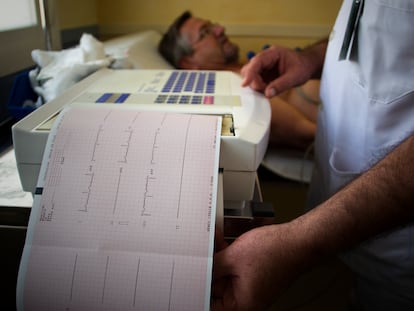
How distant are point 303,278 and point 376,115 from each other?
594mm

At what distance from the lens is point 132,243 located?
0.39 meters

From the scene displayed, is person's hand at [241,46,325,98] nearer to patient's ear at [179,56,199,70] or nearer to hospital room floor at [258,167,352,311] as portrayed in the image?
hospital room floor at [258,167,352,311]

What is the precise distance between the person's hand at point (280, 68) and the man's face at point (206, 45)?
805 millimetres

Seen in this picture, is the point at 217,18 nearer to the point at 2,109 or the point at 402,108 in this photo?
the point at 2,109

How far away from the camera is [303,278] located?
3.09 feet

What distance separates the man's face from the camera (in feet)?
5.16

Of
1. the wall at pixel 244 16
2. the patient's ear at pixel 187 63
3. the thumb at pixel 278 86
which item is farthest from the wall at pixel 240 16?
the thumb at pixel 278 86

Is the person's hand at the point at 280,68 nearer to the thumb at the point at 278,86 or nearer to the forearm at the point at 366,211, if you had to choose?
the thumb at the point at 278,86

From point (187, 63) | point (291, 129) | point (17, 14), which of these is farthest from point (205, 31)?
point (17, 14)

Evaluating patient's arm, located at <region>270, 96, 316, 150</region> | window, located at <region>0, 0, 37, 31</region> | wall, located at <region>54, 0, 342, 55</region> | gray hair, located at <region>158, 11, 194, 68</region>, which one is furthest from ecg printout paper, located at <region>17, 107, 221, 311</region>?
wall, located at <region>54, 0, 342, 55</region>

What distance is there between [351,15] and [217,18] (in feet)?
4.21

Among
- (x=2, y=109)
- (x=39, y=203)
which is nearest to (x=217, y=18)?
(x=2, y=109)

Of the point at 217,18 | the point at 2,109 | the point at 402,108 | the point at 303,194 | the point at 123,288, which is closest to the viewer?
the point at 123,288

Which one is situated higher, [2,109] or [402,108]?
[402,108]
